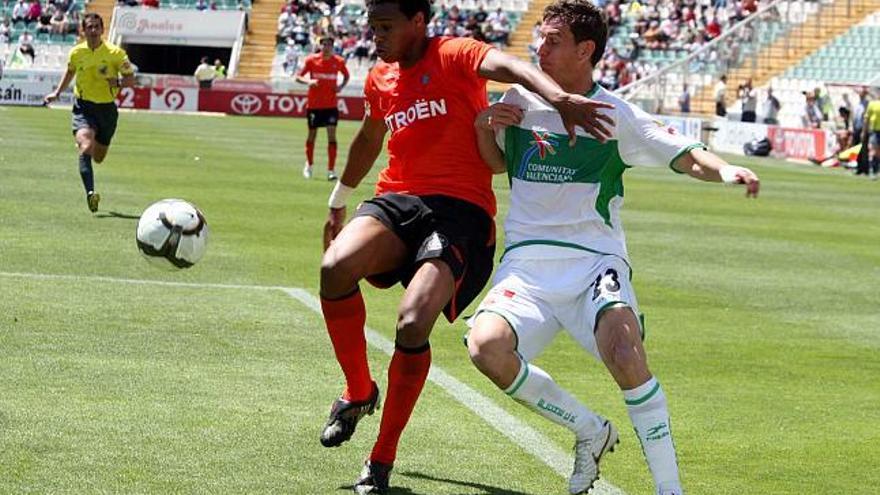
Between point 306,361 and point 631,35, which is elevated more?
point 306,361

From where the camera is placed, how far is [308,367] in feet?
31.9

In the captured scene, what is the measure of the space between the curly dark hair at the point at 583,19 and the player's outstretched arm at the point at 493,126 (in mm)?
410

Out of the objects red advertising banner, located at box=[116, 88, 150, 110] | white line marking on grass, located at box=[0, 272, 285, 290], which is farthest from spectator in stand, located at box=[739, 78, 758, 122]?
white line marking on grass, located at box=[0, 272, 285, 290]

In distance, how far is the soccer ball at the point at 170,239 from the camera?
366 inches

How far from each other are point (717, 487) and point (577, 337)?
3.55 feet

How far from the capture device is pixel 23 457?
271 inches

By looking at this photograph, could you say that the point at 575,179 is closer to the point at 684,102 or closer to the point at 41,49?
the point at 684,102

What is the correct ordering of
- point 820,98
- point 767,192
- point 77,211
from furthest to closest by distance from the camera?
point 820,98 → point 767,192 → point 77,211

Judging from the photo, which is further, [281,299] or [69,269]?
[69,269]

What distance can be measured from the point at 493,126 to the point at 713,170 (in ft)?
3.46

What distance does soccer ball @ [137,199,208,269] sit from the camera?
9305 mm

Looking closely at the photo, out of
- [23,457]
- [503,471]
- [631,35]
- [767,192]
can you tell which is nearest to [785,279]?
[503,471]

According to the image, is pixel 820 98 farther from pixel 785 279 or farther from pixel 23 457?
pixel 23 457

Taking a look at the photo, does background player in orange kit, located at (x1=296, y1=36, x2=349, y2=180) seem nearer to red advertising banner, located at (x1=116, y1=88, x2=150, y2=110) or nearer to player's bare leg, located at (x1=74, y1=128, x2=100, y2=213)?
player's bare leg, located at (x1=74, y1=128, x2=100, y2=213)
